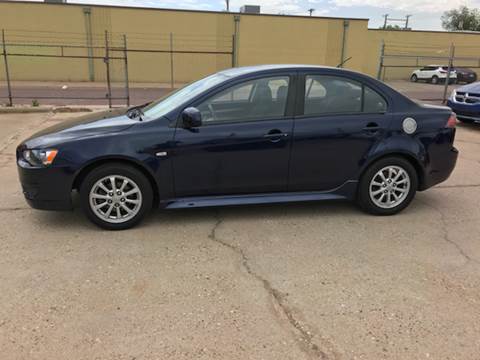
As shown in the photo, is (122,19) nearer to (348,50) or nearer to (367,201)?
(348,50)

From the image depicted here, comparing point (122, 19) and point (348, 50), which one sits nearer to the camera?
point (122, 19)

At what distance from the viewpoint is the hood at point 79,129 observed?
13.9ft

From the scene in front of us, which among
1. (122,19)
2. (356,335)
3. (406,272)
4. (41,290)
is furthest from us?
(122,19)

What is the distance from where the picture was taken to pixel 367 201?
4.84 m

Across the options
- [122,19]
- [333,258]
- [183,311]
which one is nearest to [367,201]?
[333,258]

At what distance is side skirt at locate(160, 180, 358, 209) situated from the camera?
4453 millimetres

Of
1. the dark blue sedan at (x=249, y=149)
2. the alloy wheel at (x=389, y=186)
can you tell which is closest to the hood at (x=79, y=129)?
the dark blue sedan at (x=249, y=149)

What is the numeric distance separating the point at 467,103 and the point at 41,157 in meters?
9.83

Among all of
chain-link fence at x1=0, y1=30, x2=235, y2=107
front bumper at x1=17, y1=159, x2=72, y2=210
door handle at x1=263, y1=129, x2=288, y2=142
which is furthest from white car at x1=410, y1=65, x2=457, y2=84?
front bumper at x1=17, y1=159, x2=72, y2=210

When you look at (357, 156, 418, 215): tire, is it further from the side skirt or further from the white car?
the white car

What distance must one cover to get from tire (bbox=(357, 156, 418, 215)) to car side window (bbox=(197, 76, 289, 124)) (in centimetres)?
117

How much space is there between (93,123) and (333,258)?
268 centimetres

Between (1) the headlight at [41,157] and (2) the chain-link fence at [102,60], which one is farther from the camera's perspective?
(2) the chain-link fence at [102,60]

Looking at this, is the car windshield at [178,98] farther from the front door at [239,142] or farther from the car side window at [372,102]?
the car side window at [372,102]
